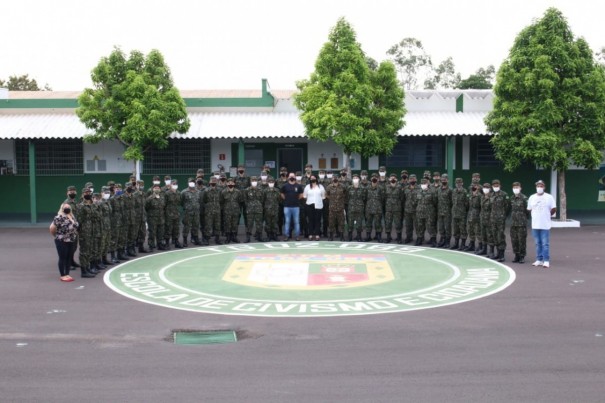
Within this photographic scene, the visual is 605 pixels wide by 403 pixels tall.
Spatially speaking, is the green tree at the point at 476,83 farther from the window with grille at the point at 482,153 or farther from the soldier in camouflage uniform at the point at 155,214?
the soldier in camouflage uniform at the point at 155,214

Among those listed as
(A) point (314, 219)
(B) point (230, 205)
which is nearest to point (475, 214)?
(A) point (314, 219)

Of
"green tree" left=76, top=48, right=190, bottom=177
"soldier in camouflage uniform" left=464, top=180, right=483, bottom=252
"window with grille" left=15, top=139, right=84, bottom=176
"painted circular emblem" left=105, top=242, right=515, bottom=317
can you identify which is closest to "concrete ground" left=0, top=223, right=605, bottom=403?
"painted circular emblem" left=105, top=242, right=515, bottom=317

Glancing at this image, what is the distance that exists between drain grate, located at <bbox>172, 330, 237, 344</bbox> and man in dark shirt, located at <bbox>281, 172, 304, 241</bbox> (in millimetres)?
8836

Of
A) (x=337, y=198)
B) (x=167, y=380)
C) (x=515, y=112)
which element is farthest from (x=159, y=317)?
(x=515, y=112)

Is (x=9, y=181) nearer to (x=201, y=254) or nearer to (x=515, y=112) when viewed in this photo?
(x=201, y=254)

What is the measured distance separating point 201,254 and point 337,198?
Result: 387cm

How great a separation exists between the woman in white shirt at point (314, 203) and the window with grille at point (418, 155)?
7.19 m

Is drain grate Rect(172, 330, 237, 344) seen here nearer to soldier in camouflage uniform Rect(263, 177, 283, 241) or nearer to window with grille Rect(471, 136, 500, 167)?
soldier in camouflage uniform Rect(263, 177, 283, 241)

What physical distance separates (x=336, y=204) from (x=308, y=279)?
5.10 metres

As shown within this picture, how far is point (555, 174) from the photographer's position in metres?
21.9

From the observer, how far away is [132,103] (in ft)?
66.6

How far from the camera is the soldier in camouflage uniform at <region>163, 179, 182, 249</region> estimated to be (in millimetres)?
15883

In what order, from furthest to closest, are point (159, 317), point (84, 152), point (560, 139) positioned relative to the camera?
point (84, 152) < point (560, 139) < point (159, 317)

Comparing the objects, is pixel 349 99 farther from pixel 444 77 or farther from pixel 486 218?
pixel 444 77
